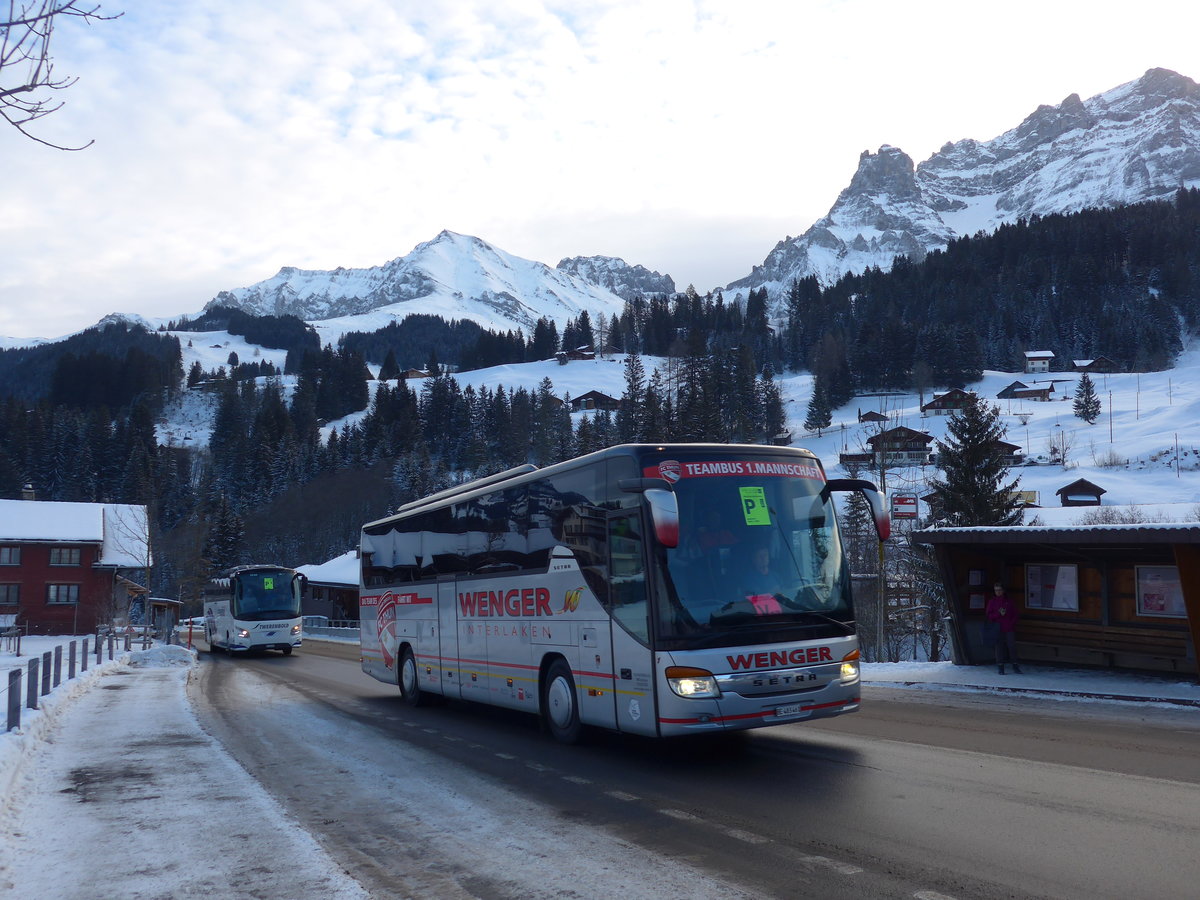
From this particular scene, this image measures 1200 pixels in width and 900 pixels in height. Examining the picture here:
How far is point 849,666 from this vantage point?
9.66 metres

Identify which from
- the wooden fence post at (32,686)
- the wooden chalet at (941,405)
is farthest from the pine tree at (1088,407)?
the wooden fence post at (32,686)

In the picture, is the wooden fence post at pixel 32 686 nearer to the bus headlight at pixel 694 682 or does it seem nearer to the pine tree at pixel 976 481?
the bus headlight at pixel 694 682

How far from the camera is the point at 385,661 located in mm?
17516

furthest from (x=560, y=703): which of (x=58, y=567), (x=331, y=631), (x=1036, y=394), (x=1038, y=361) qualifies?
(x=1038, y=361)

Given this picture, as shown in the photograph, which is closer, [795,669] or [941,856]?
[941,856]

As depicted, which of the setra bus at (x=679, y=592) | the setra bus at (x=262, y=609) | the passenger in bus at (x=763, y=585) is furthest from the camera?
the setra bus at (x=262, y=609)

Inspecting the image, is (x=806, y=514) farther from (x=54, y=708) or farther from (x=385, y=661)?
(x=54, y=708)

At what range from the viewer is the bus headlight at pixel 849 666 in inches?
377

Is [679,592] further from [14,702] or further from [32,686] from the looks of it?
[32,686]

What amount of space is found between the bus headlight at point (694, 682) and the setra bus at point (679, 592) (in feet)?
0.04

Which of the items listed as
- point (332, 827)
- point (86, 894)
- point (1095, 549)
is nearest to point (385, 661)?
point (332, 827)

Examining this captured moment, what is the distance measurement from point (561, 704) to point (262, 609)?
25.0 metres

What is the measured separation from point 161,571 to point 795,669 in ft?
350

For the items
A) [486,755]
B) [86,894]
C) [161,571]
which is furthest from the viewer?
[161,571]
